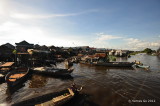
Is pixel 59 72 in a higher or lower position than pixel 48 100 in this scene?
higher

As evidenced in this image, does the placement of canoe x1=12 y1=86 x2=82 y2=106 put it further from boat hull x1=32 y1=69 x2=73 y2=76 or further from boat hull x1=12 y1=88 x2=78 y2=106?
boat hull x1=32 y1=69 x2=73 y2=76

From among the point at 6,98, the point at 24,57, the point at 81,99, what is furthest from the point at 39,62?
the point at 81,99

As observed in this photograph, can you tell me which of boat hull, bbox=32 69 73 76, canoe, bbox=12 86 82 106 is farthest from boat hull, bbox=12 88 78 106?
boat hull, bbox=32 69 73 76

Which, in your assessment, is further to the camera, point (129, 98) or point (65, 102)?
point (129, 98)

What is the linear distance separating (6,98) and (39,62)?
2743cm

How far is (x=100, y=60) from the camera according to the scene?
158 ft

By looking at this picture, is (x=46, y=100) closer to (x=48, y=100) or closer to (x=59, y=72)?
(x=48, y=100)

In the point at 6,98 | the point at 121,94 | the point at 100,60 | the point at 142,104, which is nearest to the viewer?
the point at 142,104

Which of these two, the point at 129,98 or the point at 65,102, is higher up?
the point at 65,102

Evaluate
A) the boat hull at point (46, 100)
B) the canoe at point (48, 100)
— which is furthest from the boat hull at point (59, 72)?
the boat hull at point (46, 100)

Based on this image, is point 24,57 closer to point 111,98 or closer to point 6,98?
point 6,98

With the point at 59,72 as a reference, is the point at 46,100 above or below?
below

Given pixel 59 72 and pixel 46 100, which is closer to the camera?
pixel 46 100

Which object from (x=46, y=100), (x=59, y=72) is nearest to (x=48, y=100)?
(x=46, y=100)
